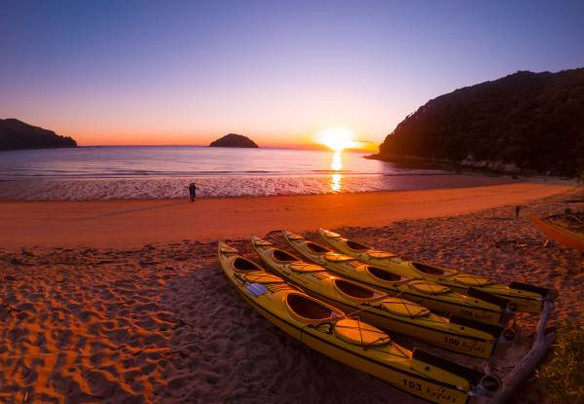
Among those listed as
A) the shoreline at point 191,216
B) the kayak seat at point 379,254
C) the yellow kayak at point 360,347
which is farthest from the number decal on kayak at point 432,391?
the shoreline at point 191,216

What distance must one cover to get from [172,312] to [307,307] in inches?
116

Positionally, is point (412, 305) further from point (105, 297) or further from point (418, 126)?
point (418, 126)

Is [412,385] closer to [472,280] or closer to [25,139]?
[472,280]

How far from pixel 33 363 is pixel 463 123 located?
306 ft

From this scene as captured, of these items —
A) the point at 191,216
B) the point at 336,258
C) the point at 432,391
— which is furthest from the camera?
the point at 191,216

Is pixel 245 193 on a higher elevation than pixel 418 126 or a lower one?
lower

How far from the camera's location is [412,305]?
6.70 m

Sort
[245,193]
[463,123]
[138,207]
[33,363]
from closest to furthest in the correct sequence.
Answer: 1. [33,363]
2. [138,207]
3. [245,193]
4. [463,123]

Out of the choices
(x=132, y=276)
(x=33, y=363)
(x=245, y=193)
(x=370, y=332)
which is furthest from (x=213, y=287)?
(x=245, y=193)

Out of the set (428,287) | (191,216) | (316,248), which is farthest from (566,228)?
(191,216)

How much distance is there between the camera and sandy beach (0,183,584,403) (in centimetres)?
536

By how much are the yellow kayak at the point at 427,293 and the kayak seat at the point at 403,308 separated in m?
0.95

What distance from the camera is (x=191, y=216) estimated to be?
1839 centimetres

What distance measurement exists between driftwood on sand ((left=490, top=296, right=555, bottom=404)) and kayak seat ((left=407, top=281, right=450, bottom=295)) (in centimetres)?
180
